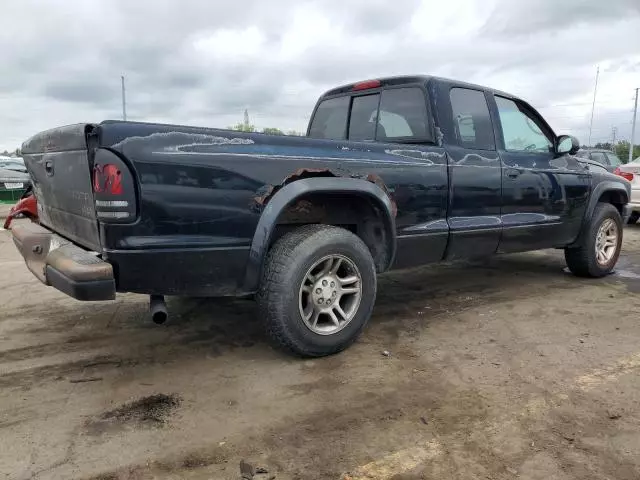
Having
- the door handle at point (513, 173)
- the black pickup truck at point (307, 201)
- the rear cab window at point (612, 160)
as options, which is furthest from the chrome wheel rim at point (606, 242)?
the rear cab window at point (612, 160)

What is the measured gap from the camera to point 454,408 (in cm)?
290

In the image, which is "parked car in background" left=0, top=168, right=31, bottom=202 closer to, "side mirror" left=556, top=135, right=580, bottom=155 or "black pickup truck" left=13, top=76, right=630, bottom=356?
"black pickup truck" left=13, top=76, right=630, bottom=356

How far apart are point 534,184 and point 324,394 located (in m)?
3.10

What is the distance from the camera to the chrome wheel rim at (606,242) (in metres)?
5.88

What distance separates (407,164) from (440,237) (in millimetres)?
686

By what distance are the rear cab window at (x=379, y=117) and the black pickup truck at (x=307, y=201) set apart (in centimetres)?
1

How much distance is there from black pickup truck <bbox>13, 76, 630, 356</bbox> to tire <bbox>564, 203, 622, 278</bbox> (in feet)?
1.85

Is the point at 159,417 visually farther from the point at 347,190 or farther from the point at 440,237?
the point at 440,237

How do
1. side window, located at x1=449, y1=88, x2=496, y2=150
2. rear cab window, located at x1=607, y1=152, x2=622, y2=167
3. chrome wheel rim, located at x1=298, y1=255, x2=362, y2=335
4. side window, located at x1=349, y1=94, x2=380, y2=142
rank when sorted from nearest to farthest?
chrome wheel rim, located at x1=298, y1=255, x2=362, y2=335
side window, located at x1=449, y1=88, x2=496, y2=150
side window, located at x1=349, y1=94, x2=380, y2=142
rear cab window, located at x1=607, y1=152, x2=622, y2=167

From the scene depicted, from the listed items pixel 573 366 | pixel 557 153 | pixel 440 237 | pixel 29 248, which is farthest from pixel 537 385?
pixel 29 248

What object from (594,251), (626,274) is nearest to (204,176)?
(594,251)

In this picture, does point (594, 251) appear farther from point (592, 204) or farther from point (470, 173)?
point (470, 173)

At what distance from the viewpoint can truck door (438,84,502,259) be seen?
4.26 metres

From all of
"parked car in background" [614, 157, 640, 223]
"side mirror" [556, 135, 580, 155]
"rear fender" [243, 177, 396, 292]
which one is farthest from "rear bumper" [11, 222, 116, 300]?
"parked car in background" [614, 157, 640, 223]
